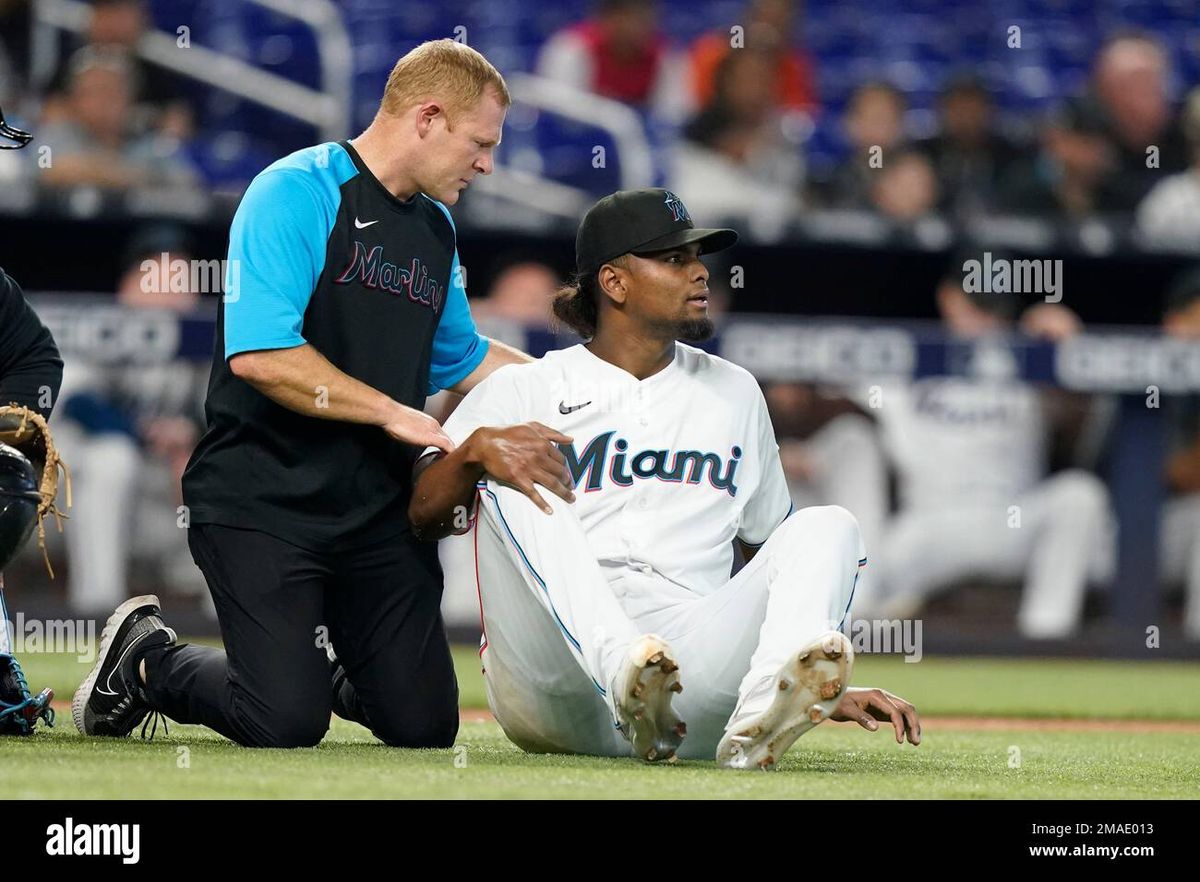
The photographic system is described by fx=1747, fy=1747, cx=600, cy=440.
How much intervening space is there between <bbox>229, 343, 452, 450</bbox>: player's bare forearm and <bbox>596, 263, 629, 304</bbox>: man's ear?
0.60m

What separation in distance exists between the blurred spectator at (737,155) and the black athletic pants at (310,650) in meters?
5.74

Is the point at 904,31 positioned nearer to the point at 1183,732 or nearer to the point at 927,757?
the point at 1183,732

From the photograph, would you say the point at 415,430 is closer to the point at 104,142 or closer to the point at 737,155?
the point at 104,142

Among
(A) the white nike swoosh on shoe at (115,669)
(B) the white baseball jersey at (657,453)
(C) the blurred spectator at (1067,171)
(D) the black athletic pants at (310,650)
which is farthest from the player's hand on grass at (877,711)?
(C) the blurred spectator at (1067,171)

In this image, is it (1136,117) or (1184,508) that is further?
(1136,117)

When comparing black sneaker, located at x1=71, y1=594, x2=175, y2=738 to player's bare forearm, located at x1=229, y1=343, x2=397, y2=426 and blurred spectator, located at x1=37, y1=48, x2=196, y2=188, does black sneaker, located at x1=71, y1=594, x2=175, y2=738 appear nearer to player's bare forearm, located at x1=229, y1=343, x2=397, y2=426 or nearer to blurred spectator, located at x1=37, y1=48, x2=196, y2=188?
player's bare forearm, located at x1=229, y1=343, x2=397, y2=426

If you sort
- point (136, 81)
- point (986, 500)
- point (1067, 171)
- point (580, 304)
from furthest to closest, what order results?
point (1067, 171)
point (136, 81)
point (986, 500)
point (580, 304)

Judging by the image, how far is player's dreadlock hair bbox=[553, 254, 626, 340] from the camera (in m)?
4.24

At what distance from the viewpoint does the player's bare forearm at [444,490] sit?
3666 mm

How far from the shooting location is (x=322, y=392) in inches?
148

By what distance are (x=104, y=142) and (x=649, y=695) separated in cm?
666

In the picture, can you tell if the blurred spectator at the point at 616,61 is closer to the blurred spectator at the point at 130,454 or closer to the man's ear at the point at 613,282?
the blurred spectator at the point at 130,454

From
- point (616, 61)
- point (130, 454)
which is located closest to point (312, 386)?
point (130, 454)

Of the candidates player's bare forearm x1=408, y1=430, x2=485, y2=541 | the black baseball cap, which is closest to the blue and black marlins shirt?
player's bare forearm x1=408, y1=430, x2=485, y2=541
